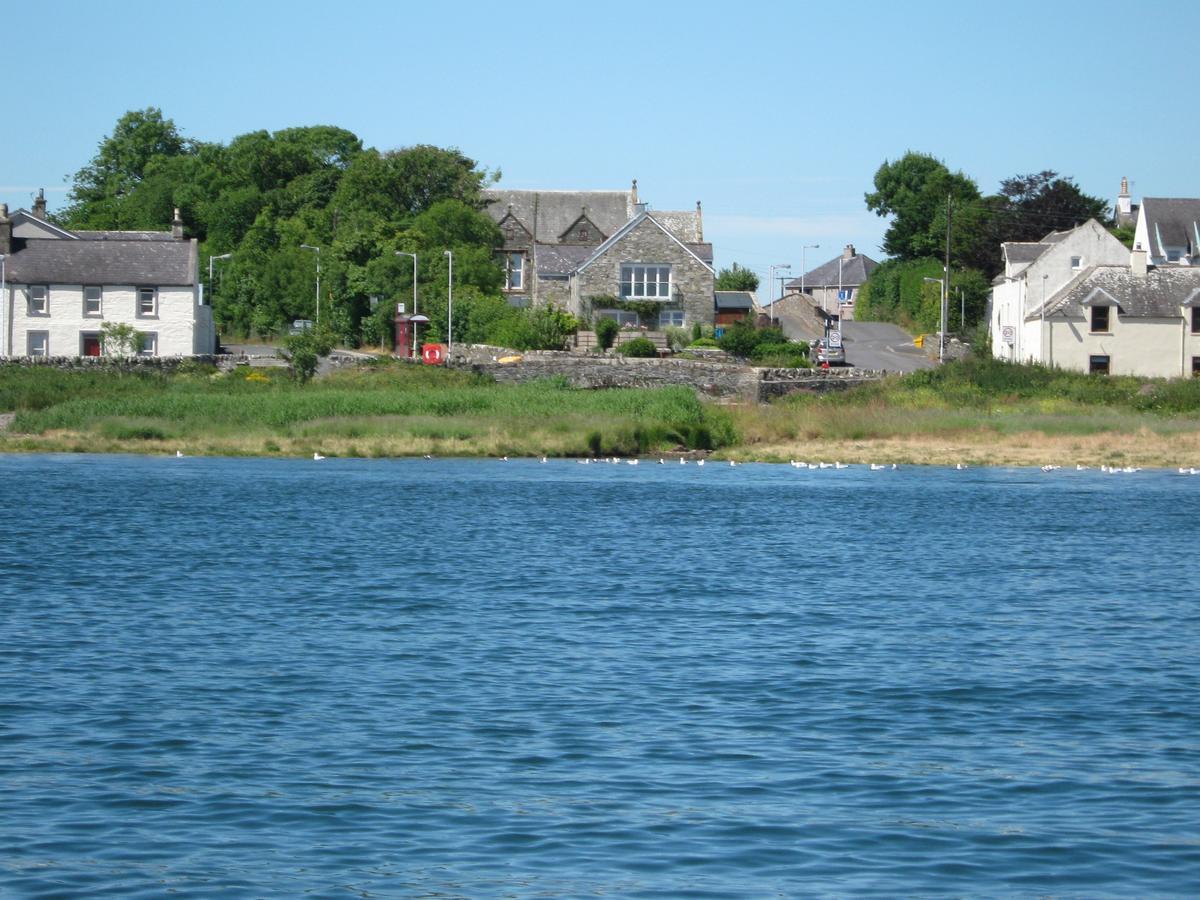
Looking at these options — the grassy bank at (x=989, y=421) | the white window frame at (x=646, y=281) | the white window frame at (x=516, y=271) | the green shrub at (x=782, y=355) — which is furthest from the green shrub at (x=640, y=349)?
the white window frame at (x=516, y=271)

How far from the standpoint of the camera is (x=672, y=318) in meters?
102

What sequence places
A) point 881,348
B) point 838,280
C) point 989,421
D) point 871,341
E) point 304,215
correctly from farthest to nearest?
point 838,280 → point 304,215 → point 871,341 → point 881,348 → point 989,421

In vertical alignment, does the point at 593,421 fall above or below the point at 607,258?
below

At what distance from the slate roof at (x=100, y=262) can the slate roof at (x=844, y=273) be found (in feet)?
267

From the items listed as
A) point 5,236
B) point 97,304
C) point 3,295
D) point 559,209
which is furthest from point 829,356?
point 559,209

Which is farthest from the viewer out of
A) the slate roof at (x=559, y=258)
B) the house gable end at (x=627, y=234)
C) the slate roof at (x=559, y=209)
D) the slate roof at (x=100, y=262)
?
the slate roof at (x=559, y=209)

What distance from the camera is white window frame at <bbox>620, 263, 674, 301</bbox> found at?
10200 cm

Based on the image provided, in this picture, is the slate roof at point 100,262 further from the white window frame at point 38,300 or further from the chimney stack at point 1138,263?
the chimney stack at point 1138,263

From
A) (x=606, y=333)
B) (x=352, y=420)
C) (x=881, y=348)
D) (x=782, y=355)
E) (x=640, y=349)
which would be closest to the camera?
(x=352, y=420)

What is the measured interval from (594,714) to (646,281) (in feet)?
276

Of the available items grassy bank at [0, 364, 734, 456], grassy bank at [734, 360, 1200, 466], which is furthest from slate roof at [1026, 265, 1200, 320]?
grassy bank at [0, 364, 734, 456]

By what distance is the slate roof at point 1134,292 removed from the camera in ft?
276

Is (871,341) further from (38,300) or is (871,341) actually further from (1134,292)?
(38,300)

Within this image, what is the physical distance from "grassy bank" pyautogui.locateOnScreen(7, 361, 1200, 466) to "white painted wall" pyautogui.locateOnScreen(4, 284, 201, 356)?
15.1 m
